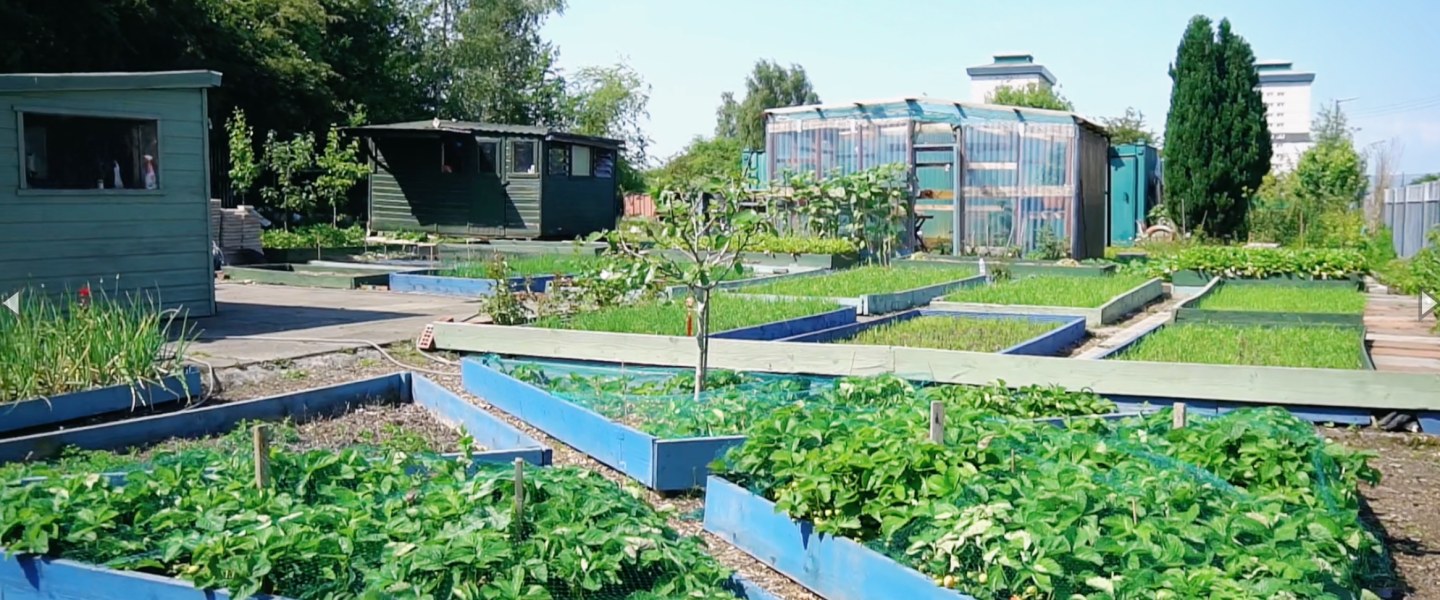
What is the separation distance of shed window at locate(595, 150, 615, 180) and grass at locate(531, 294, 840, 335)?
1400 centimetres

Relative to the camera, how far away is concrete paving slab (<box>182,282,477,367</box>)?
9.72 m

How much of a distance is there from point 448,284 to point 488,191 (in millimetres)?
8941

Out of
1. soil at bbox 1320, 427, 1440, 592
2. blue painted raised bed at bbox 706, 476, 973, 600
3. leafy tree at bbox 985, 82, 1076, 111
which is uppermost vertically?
leafy tree at bbox 985, 82, 1076, 111

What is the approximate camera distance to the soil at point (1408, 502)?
473 cm

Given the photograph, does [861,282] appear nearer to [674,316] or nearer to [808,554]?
[674,316]

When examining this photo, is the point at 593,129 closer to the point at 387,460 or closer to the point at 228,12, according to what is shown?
→ the point at 228,12

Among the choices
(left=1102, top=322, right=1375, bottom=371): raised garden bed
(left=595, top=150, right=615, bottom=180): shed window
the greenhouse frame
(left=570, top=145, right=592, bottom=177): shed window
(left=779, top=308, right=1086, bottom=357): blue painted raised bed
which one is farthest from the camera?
(left=595, top=150, right=615, bottom=180): shed window

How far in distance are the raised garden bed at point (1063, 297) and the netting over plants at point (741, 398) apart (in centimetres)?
480

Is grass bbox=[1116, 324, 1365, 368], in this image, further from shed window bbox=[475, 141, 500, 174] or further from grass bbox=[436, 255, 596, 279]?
shed window bbox=[475, 141, 500, 174]

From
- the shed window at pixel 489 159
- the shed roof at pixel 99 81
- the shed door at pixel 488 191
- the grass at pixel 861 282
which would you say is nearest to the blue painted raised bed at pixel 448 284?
the grass at pixel 861 282

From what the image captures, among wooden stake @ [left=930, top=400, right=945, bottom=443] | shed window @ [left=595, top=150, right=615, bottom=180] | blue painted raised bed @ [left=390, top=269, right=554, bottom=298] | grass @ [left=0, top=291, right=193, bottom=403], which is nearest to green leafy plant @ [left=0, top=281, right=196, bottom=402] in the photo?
grass @ [left=0, top=291, right=193, bottom=403]

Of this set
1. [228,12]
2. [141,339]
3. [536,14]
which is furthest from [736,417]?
[536,14]

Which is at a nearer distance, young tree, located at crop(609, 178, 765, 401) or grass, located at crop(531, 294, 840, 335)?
young tree, located at crop(609, 178, 765, 401)

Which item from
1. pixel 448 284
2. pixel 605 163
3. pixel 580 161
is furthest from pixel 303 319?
pixel 605 163
